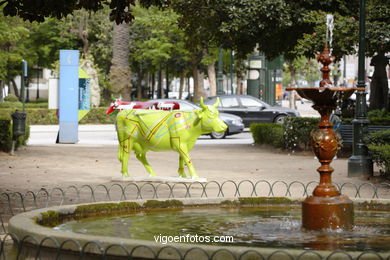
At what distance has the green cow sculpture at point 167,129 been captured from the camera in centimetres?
1602

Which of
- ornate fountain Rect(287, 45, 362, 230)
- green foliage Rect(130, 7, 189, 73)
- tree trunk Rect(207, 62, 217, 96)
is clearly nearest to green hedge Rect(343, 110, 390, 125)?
ornate fountain Rect(287, 45, 362, 230)

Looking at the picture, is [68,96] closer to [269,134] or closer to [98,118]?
[269,134]

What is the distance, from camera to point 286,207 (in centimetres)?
1195

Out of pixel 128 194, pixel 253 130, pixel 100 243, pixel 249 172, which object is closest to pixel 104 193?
pixel 128 194

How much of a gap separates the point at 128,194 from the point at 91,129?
26.1m

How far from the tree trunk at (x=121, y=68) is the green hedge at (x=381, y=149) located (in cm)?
2517

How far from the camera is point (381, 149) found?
17.0 meters

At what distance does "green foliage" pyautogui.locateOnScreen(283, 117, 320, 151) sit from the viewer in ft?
81.8

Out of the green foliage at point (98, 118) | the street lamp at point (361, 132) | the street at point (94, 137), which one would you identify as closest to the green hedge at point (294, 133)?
the street at point (94, 137)

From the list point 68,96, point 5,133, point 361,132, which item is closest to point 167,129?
point 361,132

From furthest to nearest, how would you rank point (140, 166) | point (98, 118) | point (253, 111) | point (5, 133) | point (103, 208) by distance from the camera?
point (98, 118) → point (253, 111) → point (5, 133) → point (140, 166) → point (103, 208)

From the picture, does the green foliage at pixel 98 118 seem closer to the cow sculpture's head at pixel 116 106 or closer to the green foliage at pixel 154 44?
the green foliage at pixel 154 44

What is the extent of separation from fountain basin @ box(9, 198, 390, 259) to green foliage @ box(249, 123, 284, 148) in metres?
14.2

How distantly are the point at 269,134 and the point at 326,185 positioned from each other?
58.1 ft
